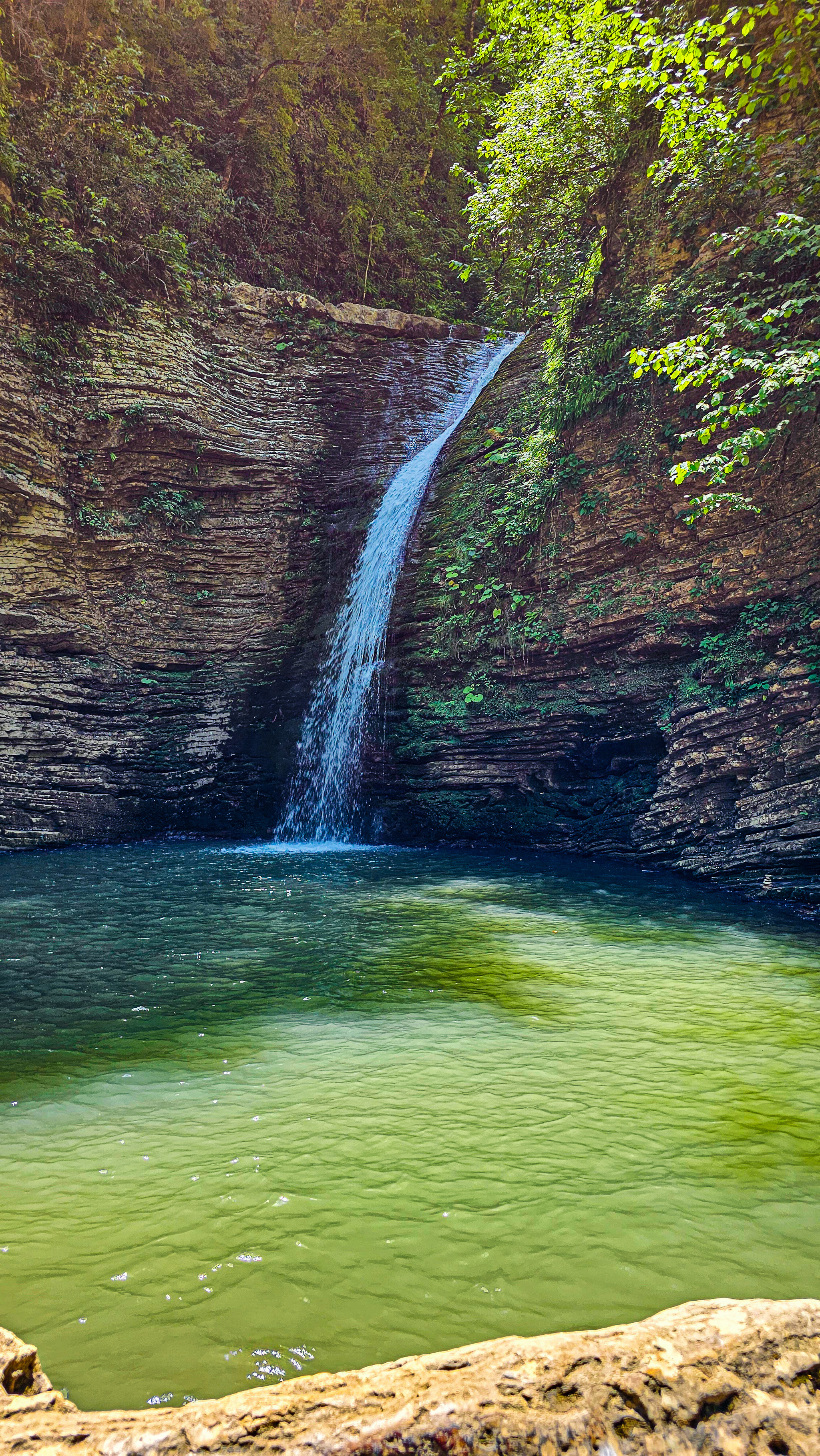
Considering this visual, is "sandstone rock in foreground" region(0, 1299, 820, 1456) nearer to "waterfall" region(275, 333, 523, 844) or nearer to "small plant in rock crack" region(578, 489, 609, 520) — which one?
"small plant in rock crack" region(578, 489, 609, 520)

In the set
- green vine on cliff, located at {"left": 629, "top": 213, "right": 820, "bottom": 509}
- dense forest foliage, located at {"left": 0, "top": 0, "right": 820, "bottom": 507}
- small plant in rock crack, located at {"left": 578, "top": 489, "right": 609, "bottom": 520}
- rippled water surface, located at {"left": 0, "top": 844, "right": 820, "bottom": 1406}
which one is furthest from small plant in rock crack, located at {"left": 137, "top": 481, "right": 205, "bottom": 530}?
rippled water surface, located at {"left": 0, "top": 844, "right": 820, "bottom": 1406}

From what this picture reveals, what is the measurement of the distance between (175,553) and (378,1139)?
11.6 metres

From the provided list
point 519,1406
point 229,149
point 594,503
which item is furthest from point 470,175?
point 519,1406

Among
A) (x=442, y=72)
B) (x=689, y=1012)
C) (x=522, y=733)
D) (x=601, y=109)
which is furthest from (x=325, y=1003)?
(x=442, y=72)

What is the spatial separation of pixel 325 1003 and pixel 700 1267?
275 cm

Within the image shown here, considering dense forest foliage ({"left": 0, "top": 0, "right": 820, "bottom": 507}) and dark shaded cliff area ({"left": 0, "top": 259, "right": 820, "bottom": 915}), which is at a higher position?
dense forest foliage ({"left": 0, "top": 0, "right": 820, "bottom": 507})

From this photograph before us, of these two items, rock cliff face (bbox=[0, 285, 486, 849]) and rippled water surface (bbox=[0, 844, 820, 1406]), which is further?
rock cliff face (bbox=[0, 285, 486, 849])

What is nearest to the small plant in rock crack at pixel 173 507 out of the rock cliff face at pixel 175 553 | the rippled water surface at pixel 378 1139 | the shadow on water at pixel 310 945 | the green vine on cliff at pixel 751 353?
the rock cliff face at pixel 175 553

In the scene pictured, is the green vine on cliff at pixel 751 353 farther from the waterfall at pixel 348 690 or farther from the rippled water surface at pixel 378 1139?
the waterfall at pixel 348 690

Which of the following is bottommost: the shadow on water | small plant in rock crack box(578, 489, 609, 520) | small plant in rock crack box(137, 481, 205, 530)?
the shadow on water

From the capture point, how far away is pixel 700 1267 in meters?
2.26

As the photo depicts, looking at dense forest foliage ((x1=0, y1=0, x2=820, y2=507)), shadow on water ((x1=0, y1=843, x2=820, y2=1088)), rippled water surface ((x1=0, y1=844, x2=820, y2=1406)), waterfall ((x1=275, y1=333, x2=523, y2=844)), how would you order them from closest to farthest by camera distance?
rippled water surface ((x1=0, y1=844, x2=820, y2=1406))
shadow on water ((x1=0, y1=843, x2=820, y2=1088))
dense forest foliage ((x1=0, y1=0, x2=820, y2=507))
waterfall ((x1=275, y1=333, x2=523, y2=844))

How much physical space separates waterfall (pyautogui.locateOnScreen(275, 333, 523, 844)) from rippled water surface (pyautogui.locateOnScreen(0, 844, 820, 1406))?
6.28 meters

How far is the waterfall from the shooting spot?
12.6 meters
